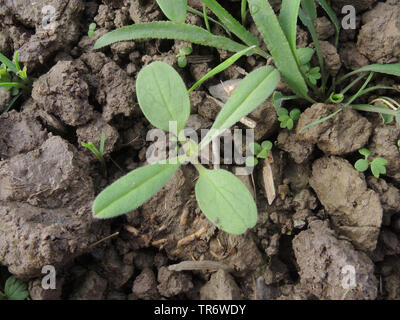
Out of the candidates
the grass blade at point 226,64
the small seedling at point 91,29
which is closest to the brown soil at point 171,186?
the small seedling at point 91,29

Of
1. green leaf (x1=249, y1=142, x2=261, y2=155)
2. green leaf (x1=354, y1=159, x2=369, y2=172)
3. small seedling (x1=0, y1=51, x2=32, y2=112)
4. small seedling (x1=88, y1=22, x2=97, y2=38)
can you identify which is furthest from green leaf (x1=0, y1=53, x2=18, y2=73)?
green leaf (x1=354, y1=159, x2=369, y2=172)

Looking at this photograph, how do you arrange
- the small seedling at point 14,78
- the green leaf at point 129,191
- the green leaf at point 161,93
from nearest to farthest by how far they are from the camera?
the green leaf at point 129,191
the green leaf at point 161,93
the small seedling at point 14,78

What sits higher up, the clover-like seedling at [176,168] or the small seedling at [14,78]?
the small seedling at [14,78]

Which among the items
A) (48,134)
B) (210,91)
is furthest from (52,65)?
(210,91)

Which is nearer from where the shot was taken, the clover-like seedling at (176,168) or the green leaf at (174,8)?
the clover-like seedling at (176,168)

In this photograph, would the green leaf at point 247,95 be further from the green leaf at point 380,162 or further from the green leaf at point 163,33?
the green leaf at point 380,162

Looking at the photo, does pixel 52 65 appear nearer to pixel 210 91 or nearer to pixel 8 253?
pixel 210 91

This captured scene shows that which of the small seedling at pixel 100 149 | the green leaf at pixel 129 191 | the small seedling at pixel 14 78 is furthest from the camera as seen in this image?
the small seedling at pixel 14 78
